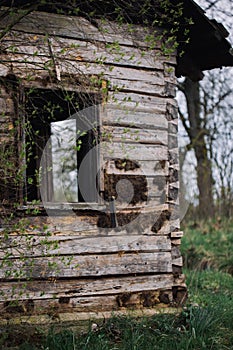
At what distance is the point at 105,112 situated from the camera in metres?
5.81

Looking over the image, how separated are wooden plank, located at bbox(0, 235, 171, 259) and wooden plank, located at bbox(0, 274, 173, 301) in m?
0.29

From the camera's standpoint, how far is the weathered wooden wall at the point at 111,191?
5.35 m

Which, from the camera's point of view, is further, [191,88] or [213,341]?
[191,88]

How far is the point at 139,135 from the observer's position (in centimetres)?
601

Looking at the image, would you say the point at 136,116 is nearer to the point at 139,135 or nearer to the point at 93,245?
the point at 139,135

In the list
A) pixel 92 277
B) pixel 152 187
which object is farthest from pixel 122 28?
pixel 92 277

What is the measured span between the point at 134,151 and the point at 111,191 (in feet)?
1.79

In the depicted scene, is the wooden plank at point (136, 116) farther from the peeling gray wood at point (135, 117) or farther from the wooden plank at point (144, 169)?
the wooden plank at point (144, 169)

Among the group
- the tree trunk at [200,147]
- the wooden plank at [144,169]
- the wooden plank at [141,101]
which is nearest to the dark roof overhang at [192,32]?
the wooden plank at [141,101]

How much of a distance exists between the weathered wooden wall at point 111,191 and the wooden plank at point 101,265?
0.01 metres

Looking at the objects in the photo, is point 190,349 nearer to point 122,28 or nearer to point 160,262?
point 160,262

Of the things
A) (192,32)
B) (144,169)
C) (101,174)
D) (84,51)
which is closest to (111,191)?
(101,174)

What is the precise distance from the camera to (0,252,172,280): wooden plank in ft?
17.5

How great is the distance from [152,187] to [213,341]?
71.4 inches
